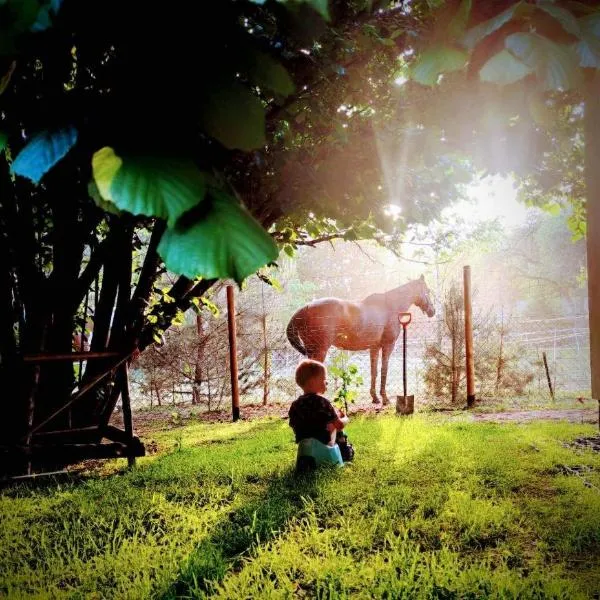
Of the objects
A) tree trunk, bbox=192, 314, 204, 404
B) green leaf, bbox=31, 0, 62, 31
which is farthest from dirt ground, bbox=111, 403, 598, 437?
green leaf, bbox=31, 0, 62, 31

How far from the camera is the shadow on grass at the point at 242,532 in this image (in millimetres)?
2461

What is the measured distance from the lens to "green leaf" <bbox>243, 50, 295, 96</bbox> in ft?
2.26

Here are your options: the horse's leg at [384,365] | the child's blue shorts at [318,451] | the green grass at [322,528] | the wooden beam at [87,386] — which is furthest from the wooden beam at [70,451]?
the horse's leg at [384,365]

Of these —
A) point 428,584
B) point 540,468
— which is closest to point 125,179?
point 428,584

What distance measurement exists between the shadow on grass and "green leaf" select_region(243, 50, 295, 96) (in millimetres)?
2388

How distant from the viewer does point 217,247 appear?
1.80 feet

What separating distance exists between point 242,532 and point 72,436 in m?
2.91

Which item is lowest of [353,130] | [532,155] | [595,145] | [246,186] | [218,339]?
[218,339]

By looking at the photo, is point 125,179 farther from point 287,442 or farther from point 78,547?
point 287,442

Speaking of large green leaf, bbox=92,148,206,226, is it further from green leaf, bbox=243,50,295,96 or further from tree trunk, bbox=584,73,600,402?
tree trunk, bbox=584,73,600,402

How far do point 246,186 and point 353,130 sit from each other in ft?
3.49

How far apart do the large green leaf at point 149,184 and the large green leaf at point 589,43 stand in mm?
699

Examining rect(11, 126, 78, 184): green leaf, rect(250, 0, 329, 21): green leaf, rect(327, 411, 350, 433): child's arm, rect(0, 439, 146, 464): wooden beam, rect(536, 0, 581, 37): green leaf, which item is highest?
rect(536, 0, 581, 37): green leaf

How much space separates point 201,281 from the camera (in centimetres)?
554
